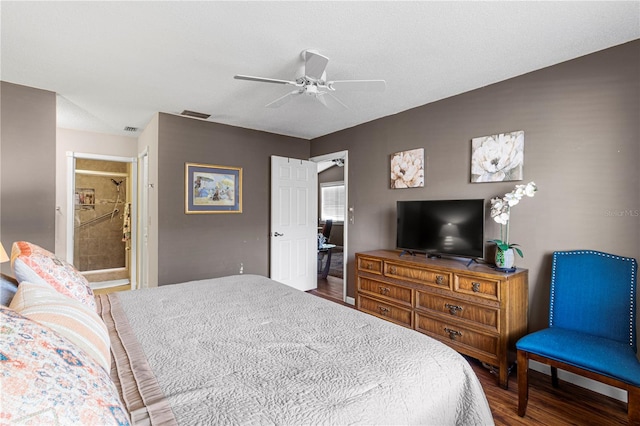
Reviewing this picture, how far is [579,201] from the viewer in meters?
2.34

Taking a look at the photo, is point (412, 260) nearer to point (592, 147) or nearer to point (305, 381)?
point (592, 147)

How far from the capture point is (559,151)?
8.00 ft

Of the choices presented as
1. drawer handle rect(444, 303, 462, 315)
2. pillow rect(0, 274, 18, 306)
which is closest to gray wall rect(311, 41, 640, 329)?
drawer handle rect(444, 303, 462, 315)

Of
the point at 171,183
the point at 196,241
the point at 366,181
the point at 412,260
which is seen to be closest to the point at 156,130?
the point at 171,183

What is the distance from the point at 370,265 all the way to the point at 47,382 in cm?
297

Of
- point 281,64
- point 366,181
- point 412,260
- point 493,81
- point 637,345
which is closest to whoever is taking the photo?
point 637,345

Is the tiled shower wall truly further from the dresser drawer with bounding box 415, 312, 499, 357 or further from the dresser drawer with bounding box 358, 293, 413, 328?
the dresser drawer with bounding box 415, 312, 499, 357

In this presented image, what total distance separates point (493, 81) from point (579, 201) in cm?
128

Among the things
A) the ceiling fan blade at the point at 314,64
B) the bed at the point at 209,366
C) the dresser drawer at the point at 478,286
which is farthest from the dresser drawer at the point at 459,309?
the ceiling fan blade at the point at 314,64

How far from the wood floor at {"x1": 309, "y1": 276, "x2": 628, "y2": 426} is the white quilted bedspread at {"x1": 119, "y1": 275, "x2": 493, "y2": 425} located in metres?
1.07

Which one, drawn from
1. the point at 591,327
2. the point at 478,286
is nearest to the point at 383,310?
the point at 478,286

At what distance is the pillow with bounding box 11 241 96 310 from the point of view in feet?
4.14

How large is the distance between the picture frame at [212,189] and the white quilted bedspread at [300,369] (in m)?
2.36

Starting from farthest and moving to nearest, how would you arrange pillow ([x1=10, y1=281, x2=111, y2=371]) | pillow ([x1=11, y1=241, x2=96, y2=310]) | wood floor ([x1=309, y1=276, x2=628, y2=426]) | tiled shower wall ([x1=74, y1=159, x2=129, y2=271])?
tiled shower wall ([x1=74, y1=159, x2=129, y2=271])
wood floor ([x1=309, y1=276, x2=628, y2=426])
pillow ([x1=11, y1=241, x2=96, y2=310])
pillow ([x1=10, y1=281, x2=111, y2=371])
